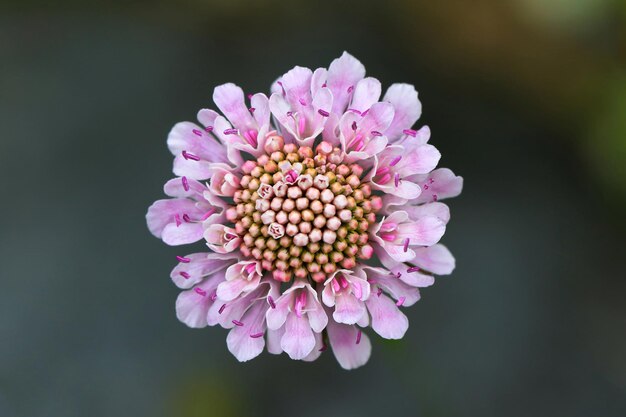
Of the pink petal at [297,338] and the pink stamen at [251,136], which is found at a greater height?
the pink stamen at [251,136]

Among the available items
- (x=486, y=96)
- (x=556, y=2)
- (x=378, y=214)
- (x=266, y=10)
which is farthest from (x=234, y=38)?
(x=378, y=214)

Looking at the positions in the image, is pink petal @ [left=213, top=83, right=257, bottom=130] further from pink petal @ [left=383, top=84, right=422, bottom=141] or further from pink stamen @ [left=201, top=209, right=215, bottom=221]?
pink petal @ [left=383, top=84, right=422, bottom=141]

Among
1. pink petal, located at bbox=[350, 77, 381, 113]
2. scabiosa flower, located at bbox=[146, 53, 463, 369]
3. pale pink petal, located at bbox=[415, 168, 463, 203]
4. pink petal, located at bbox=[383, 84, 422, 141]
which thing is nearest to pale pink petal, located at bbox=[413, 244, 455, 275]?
scabiosa flower, located at bbox=[146, 53, 463, 369]

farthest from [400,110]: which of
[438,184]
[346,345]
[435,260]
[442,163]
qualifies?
[442,163]

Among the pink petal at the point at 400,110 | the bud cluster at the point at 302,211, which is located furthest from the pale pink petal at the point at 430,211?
the pink petal at the point at 400,110

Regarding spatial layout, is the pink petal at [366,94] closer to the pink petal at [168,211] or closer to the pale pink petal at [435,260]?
the pale pink petal at [435,260]

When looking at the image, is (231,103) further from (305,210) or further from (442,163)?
(442,163)

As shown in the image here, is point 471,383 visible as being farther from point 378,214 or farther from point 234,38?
point 234,38
